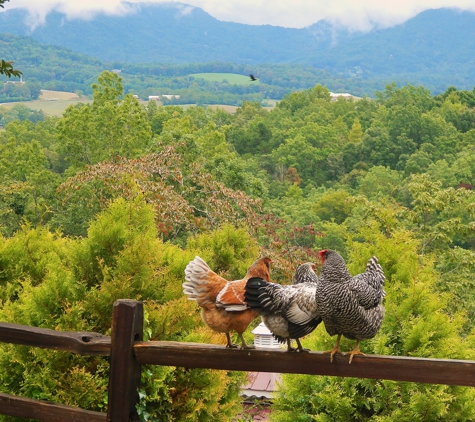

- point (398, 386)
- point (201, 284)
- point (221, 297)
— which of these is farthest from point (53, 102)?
point (221, 297)

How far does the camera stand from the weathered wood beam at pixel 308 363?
3078 millimetres

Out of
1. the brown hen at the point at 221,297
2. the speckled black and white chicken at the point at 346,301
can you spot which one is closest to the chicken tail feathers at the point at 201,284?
the brown hen at the point at 221,297

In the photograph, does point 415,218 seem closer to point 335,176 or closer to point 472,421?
point 472,421

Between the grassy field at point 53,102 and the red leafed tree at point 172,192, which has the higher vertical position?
the red leafed tree at point 172,192

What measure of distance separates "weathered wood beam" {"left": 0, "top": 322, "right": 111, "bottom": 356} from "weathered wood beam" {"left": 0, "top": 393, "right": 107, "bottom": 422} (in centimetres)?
28

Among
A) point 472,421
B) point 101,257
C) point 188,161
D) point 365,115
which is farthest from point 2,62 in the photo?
point 365,115

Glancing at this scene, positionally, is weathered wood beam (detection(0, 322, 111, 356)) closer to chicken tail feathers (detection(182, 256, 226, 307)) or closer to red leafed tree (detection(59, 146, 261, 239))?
chicken tail feathers (detection(182, 256, 226, 307))

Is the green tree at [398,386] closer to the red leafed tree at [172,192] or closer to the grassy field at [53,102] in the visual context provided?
the red leafed tree at [172,192]

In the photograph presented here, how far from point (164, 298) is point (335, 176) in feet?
197

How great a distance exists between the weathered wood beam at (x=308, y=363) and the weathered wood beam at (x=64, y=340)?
206 mm

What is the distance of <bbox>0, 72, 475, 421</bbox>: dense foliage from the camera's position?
481 centimetres

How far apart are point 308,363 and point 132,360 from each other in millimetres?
877

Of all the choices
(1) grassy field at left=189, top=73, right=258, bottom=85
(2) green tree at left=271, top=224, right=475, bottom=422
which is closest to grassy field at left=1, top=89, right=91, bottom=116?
(1) grassy field at left=189, top=73, right=258, bottom=85

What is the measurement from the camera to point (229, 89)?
439ft
